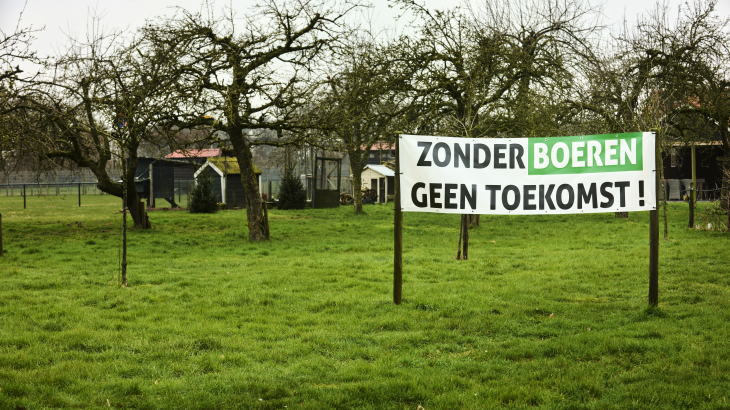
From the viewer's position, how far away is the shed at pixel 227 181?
108ft

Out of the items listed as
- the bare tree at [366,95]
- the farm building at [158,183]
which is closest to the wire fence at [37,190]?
the farm building at [158,183]

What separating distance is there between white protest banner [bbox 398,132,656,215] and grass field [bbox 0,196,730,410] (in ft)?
4.57

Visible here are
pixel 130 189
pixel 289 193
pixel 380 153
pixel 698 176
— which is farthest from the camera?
pixel 698 176

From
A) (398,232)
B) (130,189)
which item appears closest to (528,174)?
(398,232)

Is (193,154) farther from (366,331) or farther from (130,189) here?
(366,331)

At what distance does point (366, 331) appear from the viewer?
6.40m

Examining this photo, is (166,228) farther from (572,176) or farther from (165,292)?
(572,176)

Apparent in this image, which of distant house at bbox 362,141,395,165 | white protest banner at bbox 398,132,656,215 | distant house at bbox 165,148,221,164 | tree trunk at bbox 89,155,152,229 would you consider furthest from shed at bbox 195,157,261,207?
white protest banner at bbox 398,132,656,215

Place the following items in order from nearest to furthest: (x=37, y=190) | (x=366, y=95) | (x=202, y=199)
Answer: (x=366, y=95)
(x=202, y=199)
(x=37, y=190)

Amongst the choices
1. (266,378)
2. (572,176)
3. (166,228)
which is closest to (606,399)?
(266,378)

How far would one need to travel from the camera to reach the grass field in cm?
438

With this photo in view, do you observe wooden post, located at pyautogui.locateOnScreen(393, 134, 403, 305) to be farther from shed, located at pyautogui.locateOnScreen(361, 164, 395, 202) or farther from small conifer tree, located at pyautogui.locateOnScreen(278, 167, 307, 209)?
shed, located at pyautogui.locateOnScreen(361, 164, 395, 202)

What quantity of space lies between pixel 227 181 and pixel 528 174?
1092 inches

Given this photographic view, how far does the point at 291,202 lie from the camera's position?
31.1 meters
